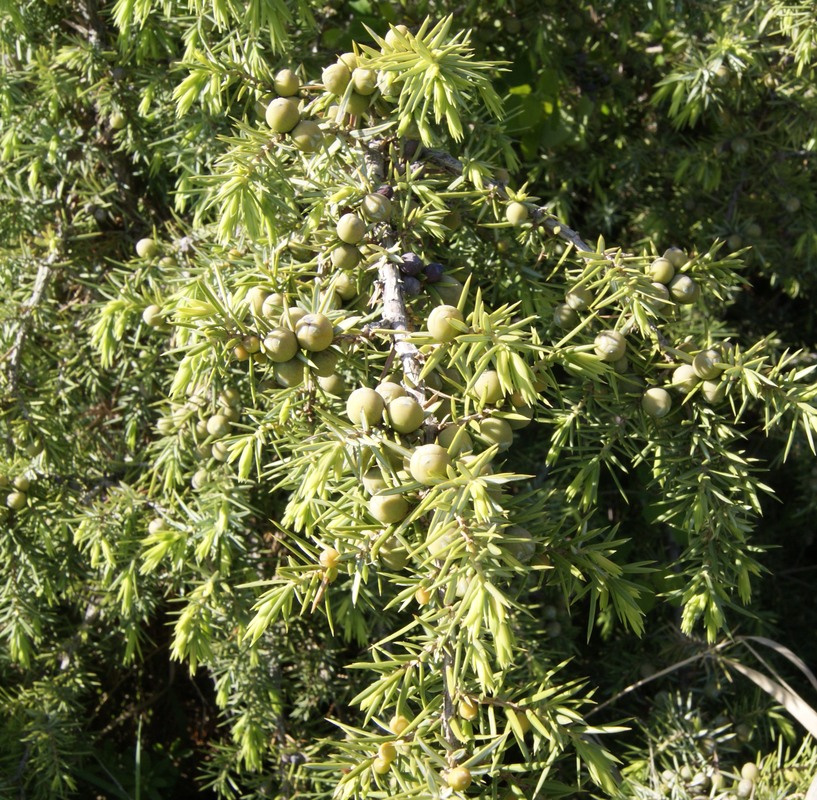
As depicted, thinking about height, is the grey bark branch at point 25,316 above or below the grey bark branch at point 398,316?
below

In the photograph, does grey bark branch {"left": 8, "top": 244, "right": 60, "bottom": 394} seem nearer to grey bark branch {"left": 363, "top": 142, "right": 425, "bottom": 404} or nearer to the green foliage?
the green foliage

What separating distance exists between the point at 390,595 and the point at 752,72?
115 cm

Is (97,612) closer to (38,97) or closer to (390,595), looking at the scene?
(390,595)

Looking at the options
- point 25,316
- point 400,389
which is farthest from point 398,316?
point 25,316

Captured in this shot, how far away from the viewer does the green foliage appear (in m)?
0.76

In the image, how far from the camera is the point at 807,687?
6.01 feet

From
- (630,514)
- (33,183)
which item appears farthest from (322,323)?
(630,514)

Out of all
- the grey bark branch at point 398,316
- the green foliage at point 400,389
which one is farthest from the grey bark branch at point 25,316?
the grey bark branch at point 398,316

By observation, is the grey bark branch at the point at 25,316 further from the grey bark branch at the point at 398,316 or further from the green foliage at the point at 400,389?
the grey bark branch at the point at 398,316

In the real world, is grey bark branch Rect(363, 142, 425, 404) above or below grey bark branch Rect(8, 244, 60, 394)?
above

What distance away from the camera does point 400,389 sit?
0.72 m

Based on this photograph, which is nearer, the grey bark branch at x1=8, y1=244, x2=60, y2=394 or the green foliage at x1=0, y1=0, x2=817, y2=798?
the green foliage at x1=0, y1=0, x2=817, y2=798

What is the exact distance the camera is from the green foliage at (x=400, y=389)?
760 millimetres

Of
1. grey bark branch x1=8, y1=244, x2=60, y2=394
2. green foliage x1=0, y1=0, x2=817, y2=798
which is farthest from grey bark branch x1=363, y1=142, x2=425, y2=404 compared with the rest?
grey bark branch x1=8, y1=244, x2=60, y2=394
